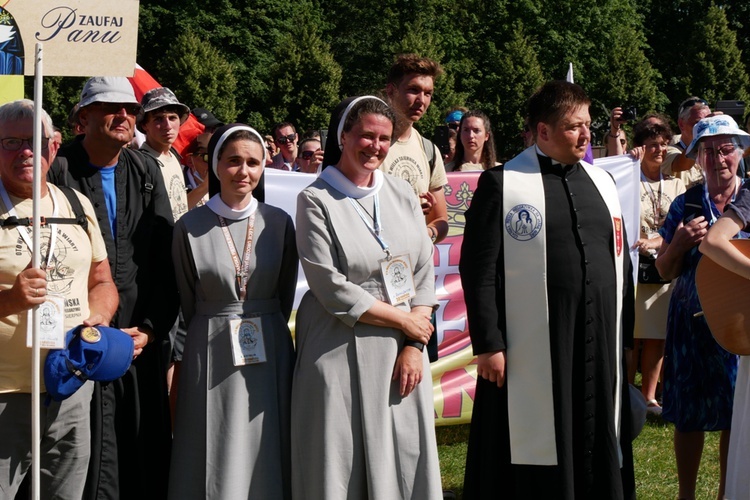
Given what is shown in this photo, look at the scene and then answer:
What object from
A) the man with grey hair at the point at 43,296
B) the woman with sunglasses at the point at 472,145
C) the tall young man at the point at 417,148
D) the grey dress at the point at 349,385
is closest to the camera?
the man with grey hair at the point at 43,296

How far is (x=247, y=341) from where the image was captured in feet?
14.4

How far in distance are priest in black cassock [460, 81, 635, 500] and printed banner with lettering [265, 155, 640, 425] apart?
2.23 metres

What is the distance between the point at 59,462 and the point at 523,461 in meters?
2.08

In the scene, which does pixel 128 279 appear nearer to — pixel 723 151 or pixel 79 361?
pixel 79 361

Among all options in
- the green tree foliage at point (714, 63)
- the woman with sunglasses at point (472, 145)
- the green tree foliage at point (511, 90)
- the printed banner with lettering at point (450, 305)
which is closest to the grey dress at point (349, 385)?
the printed banner with lettering at point (450, 305)

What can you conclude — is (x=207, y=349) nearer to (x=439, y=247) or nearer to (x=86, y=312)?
(x=86, y=312)

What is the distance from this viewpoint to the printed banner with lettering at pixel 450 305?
7.06 metres

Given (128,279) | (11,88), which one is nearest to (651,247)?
(128,279)

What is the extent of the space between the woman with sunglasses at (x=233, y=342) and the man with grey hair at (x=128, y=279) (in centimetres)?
20

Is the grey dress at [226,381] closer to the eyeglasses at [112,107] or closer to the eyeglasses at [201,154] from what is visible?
the eyeglasses at [112,107]

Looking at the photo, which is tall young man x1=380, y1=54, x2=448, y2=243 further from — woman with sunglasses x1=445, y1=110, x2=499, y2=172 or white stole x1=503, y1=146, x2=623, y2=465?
woman with sunglasses x1=445, y1=110, x2=499, y2=172

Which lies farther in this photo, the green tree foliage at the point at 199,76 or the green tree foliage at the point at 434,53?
the green tree foliage at the point at 434,53

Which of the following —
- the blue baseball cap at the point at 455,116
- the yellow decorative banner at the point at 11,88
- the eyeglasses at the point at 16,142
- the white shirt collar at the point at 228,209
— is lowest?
the white shirt collar at the point at 228,209

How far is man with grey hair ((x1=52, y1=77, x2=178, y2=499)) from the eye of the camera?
454cm
